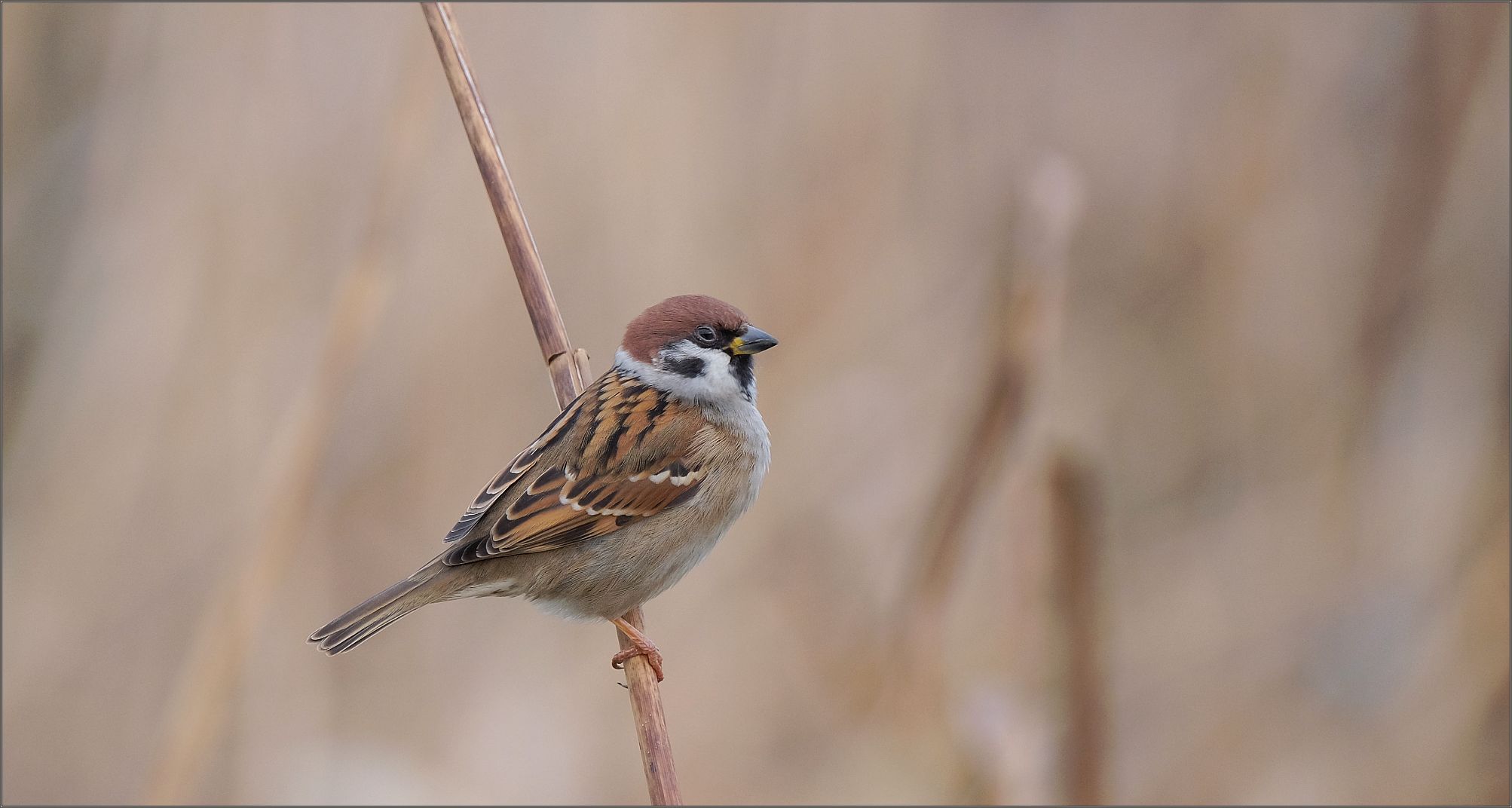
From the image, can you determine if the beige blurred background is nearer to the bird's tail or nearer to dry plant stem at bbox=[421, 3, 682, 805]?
dry plant stem at bbox=[421, 3, 682, 805]

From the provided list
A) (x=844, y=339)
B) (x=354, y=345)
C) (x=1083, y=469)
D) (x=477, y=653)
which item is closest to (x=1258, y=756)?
(x=1083, y=469)

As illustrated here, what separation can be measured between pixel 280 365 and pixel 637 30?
1.48 m

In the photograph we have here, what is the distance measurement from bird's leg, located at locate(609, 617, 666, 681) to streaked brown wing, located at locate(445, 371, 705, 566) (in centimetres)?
22

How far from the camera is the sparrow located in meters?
2.73

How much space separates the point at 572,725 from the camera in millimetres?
3803

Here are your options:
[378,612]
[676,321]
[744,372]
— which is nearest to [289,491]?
[378,612]

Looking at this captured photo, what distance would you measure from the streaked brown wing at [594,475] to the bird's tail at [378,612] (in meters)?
0.14

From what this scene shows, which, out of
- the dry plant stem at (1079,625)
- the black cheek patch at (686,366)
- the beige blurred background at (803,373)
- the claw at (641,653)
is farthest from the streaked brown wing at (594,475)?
the dry plant stem at (1079,625)

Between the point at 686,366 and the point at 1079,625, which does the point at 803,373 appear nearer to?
the point at 686,366

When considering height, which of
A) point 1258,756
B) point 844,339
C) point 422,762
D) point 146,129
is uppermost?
point 146,129

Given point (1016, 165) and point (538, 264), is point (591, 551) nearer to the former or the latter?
point (538, 264)

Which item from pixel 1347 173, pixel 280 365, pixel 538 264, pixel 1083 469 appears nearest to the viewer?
pixel 538 264

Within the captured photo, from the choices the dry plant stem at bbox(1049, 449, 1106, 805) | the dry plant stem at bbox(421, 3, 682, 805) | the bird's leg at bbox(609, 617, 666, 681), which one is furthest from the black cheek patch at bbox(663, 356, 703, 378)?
the dry plant stem at bbox(1049, 449, 1106, 805)

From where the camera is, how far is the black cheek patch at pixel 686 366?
2.93m
